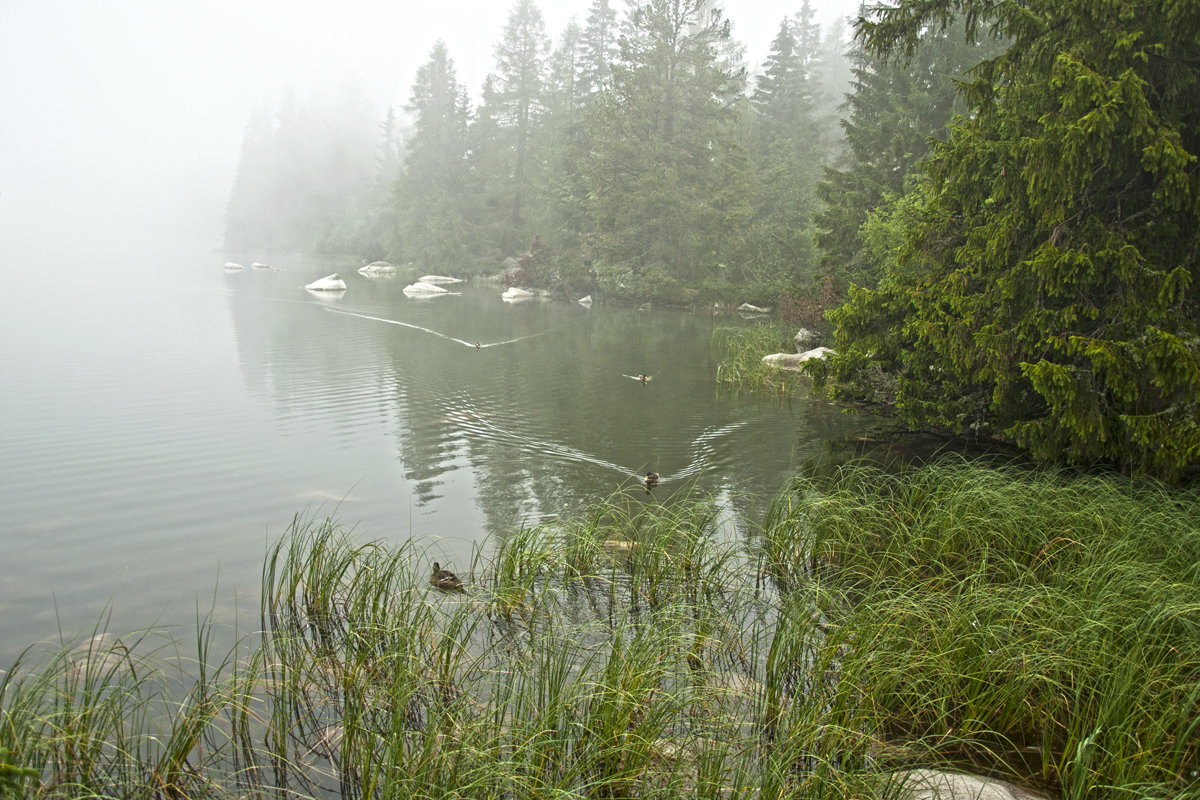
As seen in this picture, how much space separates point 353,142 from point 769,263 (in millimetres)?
74674

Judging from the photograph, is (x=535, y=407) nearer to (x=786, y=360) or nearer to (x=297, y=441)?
(x=297, y=441)

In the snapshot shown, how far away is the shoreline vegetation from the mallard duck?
0.15 metres

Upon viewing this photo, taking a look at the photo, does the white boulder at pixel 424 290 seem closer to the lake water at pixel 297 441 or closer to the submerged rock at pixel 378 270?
the submerged rock at pixel 378 270

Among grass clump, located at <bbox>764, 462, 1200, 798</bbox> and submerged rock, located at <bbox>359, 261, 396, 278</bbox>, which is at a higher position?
grass clump, located at <bbox>764, 462, 1200, 798</bbox>

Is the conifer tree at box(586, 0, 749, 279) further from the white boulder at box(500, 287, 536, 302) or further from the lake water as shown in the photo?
the lake water

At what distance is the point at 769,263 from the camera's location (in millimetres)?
34156

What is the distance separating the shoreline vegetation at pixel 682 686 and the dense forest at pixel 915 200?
6.47 ft

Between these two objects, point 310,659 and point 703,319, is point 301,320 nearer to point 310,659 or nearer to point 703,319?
point 703,319

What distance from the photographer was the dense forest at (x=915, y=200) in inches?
295

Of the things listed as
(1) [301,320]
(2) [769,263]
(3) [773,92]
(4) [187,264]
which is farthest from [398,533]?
(4) [187,264]

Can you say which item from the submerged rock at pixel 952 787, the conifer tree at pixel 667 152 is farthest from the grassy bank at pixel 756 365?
the conifer tree at pixel 667 152

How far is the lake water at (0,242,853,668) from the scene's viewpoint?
774 cm

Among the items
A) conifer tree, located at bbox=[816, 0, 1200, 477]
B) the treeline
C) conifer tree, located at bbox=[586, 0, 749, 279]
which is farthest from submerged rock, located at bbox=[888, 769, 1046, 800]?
conifer tree, located at bbox=[586, 0, 749, 279]

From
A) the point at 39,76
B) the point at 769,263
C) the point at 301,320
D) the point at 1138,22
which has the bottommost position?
the point at 301,320
